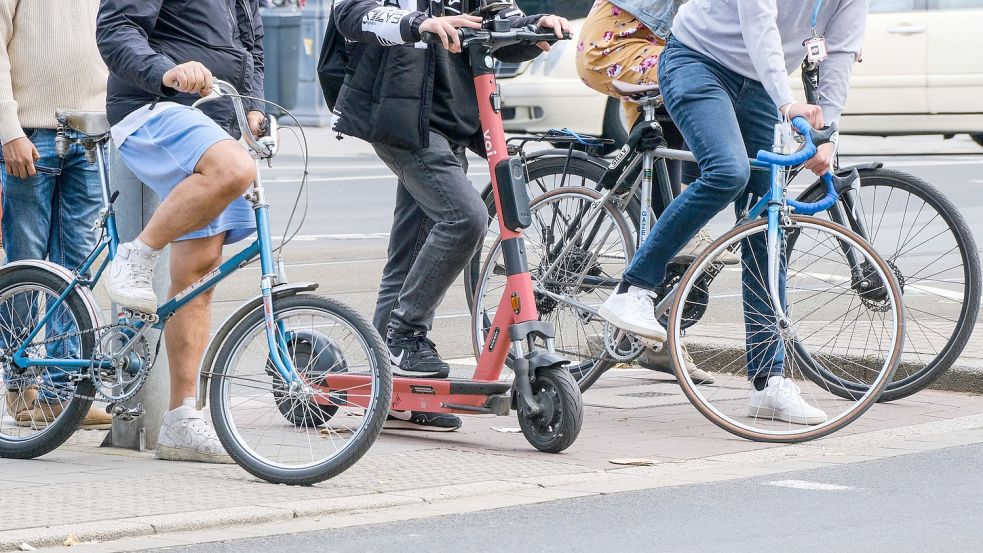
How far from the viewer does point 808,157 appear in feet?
19.6

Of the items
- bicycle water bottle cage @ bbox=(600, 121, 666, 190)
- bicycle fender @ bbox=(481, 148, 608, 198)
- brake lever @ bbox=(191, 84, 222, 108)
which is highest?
brake lever @ bbox=(191, 84, 222, 108)

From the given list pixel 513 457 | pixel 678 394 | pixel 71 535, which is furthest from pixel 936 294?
pixel 71 535

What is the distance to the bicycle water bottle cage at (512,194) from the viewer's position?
569 cm

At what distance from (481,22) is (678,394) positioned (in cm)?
217

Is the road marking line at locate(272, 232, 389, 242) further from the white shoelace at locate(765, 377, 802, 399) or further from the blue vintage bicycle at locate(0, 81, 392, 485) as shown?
the blue vintage bicycle at locate(0, 81, 392, 485)

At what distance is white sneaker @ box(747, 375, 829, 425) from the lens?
20.2ft

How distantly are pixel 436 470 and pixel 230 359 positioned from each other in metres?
0.74

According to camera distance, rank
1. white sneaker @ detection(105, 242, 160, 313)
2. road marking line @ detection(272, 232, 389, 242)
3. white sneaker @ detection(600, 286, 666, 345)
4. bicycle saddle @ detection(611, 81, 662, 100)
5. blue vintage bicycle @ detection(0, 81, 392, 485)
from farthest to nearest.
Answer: road marking line @ detection(272, 232, 389, 242)
bicycle saddle @ detection(611, 81, 662, 100)
white sneaker @ detection(600, 286, 666, 345)
white sneaker @ detection(105, 242, 160, 313)
blue vintage bicycle @ detection(0, 81, 392, 485)

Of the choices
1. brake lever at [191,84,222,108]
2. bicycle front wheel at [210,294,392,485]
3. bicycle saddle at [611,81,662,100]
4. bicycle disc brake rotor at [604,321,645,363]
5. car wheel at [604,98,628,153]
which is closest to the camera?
bicycle front wheel at [210,294,392,485]

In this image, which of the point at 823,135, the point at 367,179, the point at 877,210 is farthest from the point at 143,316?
the point at 367,179

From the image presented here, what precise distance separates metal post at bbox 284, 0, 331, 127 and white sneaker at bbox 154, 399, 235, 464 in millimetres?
20805

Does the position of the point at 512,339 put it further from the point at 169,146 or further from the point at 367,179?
the point at 367,179

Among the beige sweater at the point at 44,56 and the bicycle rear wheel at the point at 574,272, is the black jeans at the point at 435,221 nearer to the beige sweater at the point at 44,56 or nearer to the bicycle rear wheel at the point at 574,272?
the bicycle rear wheel at the point at 574,272

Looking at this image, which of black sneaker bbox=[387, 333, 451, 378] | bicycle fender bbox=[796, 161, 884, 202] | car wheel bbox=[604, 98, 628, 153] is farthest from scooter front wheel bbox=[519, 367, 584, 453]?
car wheel bbox=[604, 98, 628, 153]
